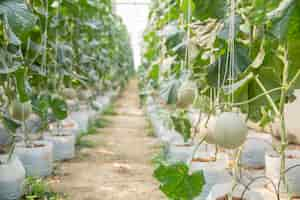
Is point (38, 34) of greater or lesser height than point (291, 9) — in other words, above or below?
above

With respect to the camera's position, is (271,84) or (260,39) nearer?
(271,84)

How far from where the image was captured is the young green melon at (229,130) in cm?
149

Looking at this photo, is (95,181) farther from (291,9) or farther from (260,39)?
(291,9)

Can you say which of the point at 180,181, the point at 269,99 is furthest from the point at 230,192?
the point at 269,99

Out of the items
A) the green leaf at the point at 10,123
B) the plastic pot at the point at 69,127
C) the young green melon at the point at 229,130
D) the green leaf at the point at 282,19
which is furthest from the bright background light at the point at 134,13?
the green leaf at the point at 282,19

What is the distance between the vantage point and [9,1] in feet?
5.28

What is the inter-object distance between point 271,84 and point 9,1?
Result: 95 cm

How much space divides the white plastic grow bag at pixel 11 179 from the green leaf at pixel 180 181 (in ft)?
5.35

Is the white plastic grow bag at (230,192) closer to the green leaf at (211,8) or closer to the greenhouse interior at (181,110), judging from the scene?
the greenhouse interior at (181,110)

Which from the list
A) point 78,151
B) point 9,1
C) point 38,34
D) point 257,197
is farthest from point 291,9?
point 78,151

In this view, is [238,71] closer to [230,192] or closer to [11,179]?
[230,192]

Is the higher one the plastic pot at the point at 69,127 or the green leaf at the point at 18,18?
the green leaf at the point at 18,18

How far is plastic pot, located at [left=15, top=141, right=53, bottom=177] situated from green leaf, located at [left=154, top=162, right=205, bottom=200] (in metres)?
2.25

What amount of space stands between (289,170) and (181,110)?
26.9 inches
